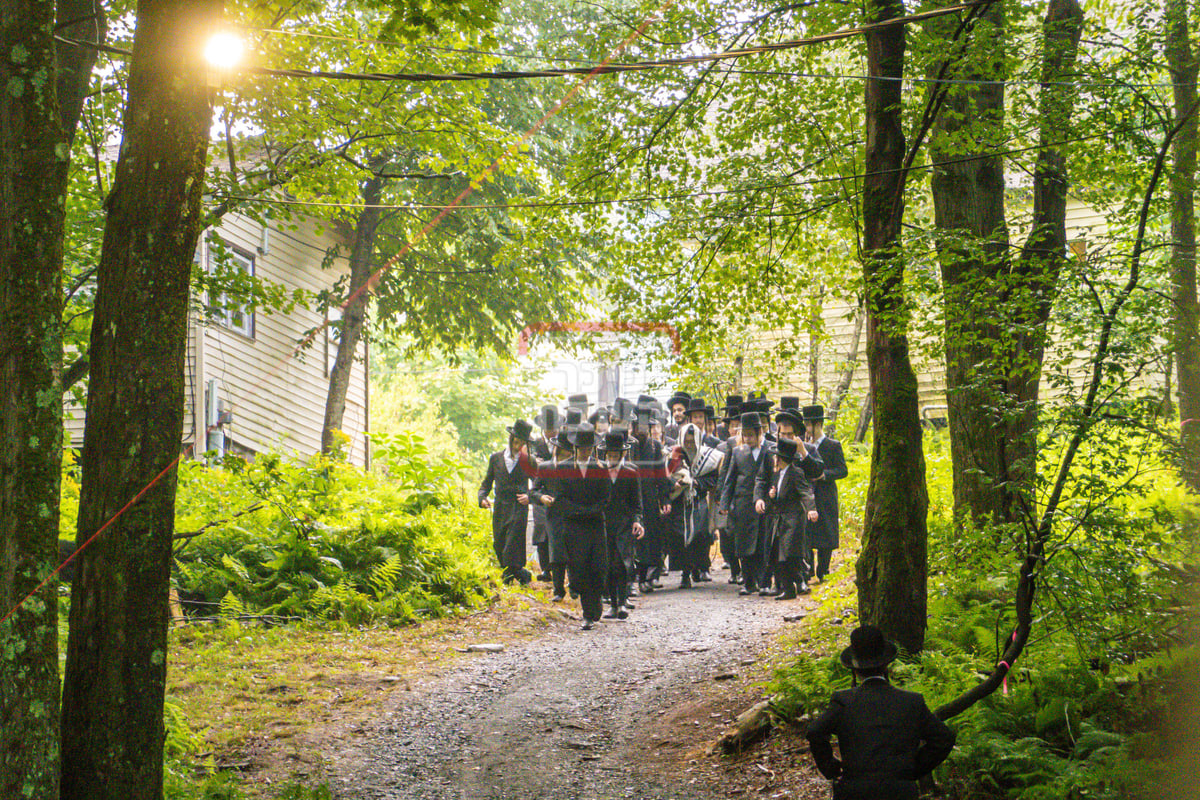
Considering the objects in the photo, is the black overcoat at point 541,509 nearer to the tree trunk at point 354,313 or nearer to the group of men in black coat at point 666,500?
the group of men in black coat at point 666,500

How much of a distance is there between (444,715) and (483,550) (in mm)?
6426

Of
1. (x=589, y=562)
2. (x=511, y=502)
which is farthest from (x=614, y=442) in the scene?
(x=511, y=502)

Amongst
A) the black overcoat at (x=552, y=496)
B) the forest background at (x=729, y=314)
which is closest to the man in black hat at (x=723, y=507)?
the black overcoat at (x=552, y=496)

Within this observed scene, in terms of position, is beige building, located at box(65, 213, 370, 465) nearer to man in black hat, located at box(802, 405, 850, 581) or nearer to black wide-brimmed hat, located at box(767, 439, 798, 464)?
black wide-brimmed hat, located at box(767, 439, 798, 464)

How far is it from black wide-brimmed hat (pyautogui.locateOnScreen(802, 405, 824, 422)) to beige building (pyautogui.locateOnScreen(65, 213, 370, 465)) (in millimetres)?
8547

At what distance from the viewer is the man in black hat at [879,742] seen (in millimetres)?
4590

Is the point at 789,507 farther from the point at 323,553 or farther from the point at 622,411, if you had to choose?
the point at 622,411

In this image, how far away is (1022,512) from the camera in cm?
645

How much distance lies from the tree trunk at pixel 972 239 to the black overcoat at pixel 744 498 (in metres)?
4.86

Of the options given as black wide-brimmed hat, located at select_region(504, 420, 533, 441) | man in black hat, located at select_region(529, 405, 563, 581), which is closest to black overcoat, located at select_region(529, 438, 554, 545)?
man in black hat, located at select_region(529, 405, 563, 581)

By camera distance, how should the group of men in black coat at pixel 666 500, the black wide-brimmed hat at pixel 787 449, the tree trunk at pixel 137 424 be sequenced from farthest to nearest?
the black wide-brimmed hat at pixel 787 449, the group of men in black coat at pixel 666 500, the tree trunk at pixel 137 424

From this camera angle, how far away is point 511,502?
15.4m

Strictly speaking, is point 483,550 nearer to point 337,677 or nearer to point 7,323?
point 337,677

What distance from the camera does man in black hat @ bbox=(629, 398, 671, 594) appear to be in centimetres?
1586
